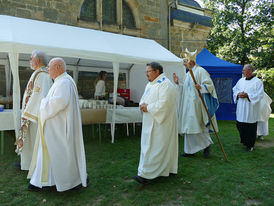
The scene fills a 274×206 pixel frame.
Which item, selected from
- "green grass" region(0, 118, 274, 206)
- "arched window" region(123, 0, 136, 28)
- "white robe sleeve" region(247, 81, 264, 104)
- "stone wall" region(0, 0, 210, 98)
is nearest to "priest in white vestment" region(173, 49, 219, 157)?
"green grass" region(0, 118, 274, 206)

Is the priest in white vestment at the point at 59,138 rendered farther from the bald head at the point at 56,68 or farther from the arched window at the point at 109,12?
the arched window at the point at 109,12

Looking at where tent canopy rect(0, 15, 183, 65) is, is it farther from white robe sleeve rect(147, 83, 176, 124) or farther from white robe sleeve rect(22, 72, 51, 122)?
white robe sleeve rect(147, 83, 176, 124)

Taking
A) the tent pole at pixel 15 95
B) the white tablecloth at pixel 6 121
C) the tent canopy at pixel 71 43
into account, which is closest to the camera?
the tent pole at pixel 15 95

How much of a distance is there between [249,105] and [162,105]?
287 cm

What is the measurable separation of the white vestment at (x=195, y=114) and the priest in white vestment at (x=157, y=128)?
49.9 inches

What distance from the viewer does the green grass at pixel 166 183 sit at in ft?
9.81

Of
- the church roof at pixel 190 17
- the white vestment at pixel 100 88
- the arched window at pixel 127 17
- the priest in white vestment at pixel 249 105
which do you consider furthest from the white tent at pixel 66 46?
the church roof at pixel 190 17

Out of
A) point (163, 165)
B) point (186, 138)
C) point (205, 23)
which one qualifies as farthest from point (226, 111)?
point (163, 165)

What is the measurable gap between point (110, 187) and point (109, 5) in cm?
903

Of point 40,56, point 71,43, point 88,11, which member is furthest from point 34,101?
point 88,11

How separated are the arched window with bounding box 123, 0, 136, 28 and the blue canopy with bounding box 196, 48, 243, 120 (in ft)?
11.1

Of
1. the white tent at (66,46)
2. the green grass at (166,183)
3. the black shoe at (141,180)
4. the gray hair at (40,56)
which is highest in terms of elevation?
the white tent at (66,46)

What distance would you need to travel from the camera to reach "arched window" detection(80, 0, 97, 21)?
9945 mm

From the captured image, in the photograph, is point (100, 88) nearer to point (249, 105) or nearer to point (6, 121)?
point (6, 121)
